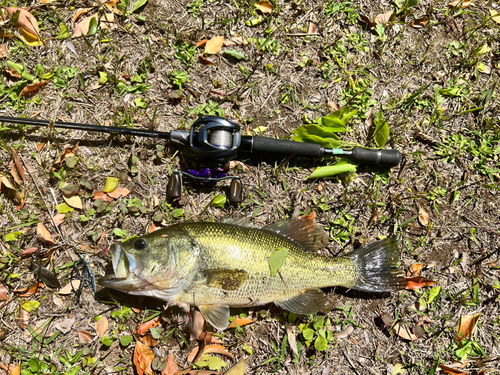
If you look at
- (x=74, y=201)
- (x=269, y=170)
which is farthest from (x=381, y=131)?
(x=74, y=201)

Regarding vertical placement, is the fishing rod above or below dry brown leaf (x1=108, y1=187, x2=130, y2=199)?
above

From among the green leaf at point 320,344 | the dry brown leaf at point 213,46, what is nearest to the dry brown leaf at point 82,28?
the dry brown leaf at point 213,46

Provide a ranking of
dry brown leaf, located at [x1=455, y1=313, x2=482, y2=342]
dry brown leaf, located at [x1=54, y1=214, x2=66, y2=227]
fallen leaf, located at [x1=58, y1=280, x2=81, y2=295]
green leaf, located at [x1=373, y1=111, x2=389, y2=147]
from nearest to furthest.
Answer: fallen leaf, located at [x1=58, y1=280, x2=81, y2=295] → dry brown leaf, located at [x1=54, y1=214, x2=66, y2=227] → dry brown leaf, located at [x1=455, y1=313, x2=482, y2=342] → green leaf, located at [x1=373, y1=111, x2=389, y2=147]

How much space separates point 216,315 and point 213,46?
284 cm

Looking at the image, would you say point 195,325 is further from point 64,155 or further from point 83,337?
point 64,155

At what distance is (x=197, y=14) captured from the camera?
4.01 meters

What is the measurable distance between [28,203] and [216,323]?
7.43 feet

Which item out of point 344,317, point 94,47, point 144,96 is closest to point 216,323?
point 344,317

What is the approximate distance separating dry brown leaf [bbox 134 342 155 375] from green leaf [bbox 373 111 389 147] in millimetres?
3212

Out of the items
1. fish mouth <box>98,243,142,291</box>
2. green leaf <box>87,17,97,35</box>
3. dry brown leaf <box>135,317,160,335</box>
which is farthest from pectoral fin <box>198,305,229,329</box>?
green leaf <box>87,17,97,35</box>

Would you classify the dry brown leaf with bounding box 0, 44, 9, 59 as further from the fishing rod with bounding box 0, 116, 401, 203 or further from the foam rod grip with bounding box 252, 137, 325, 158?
the foam rod grip with bounding box 252, 137, 325, 158

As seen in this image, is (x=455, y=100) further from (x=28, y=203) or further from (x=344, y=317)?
(x=28, y=203)

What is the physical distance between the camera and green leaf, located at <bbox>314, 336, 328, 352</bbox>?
358cm

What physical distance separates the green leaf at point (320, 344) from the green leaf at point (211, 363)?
3.07ft
